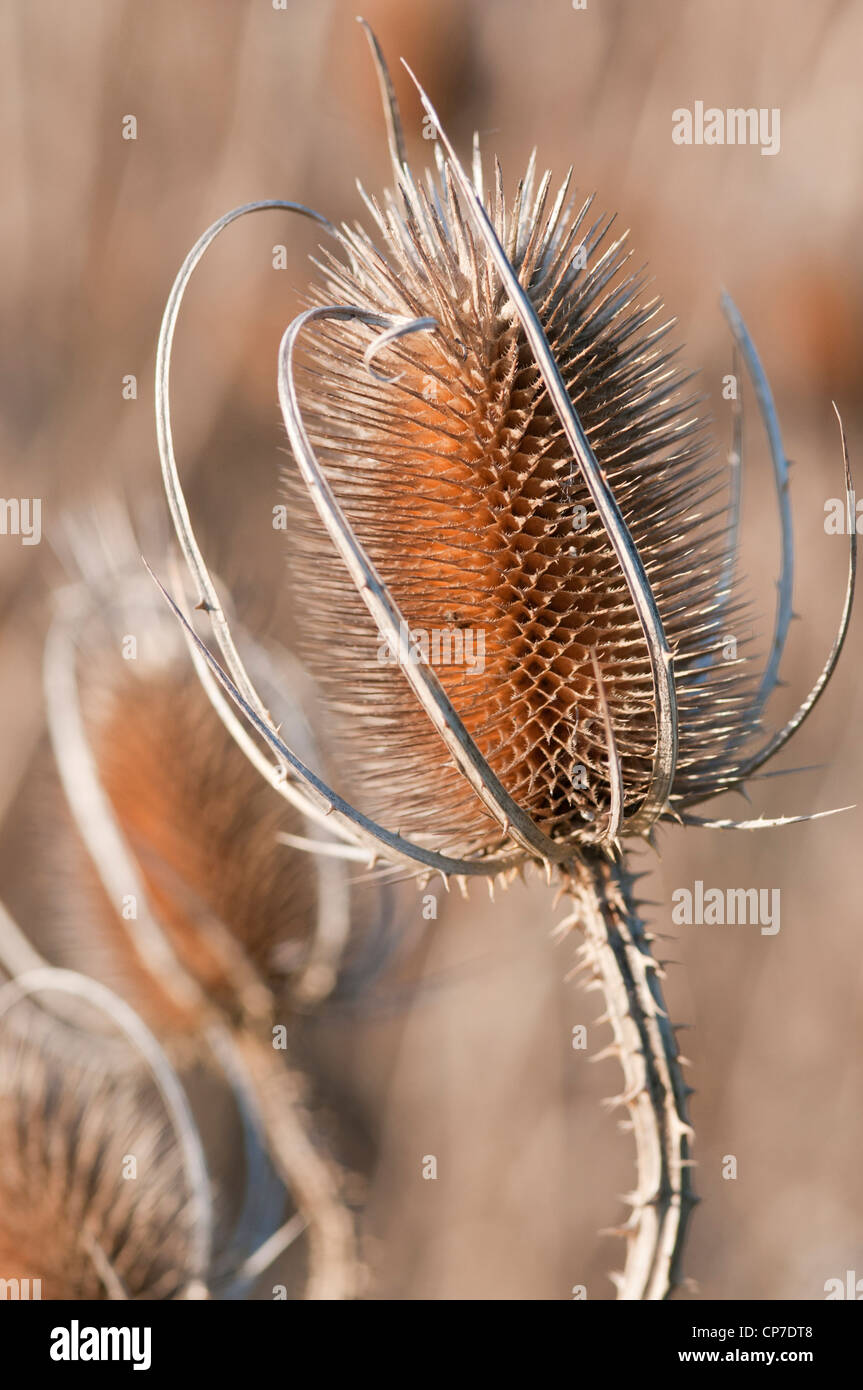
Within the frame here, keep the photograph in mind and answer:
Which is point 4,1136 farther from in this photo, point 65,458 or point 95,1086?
point 65,458

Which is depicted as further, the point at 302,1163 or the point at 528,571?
the point at 302,1163

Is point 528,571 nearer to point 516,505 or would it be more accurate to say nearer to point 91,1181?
point 516,505

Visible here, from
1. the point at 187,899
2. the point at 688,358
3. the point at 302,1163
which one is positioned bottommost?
the point at 302,1163

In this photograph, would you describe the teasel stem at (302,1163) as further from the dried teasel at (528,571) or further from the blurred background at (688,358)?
the blurred background at (688,358)

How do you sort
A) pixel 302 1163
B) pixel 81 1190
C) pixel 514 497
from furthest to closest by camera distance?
1. pixel 302 1163
2. pixel 81 1190
3. pixel 514 497

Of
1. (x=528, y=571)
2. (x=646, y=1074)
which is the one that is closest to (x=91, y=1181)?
(x=646, y=1074)

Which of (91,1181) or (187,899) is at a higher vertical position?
(187,899)

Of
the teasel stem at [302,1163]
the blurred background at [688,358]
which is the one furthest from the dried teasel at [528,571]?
the blurred background at [688,358]
